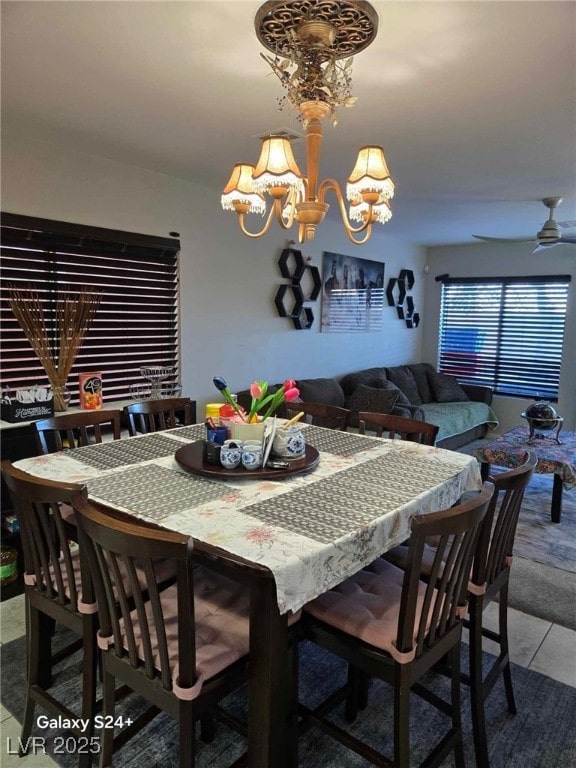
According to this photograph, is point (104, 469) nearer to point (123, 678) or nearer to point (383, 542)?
point (123, 678)

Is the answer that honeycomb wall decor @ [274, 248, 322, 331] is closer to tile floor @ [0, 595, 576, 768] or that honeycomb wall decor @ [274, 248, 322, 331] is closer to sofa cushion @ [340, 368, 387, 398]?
sofa cushion @ [340, 368, 387, 398]

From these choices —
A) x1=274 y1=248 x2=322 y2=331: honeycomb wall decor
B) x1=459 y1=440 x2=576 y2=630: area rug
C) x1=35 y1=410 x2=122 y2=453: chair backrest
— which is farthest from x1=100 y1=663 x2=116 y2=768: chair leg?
x1=274 y1=248 x2=322 y2=331: honeycomb wall decor

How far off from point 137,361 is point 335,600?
2.41 meters

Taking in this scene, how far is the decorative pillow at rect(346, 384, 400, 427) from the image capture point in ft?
14.7

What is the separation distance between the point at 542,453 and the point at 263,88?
322 centimetres

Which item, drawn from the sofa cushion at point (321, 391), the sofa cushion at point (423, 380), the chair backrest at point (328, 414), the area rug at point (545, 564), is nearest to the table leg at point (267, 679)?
the chair backrest at point (328, 414)

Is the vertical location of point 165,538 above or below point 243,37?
Answer: below

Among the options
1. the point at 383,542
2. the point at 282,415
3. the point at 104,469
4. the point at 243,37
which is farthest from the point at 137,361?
the point at 383,542

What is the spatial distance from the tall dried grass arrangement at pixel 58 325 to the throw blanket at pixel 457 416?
3.26 metres

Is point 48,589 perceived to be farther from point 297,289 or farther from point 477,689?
point 297,289

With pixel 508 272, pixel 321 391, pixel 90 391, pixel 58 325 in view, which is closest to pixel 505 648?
pixel 90 391

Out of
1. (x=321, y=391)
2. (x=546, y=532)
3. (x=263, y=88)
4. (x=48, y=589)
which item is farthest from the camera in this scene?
(x=321, y=391)

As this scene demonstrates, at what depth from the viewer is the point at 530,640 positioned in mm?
2268

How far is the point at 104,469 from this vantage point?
1.84 metres
